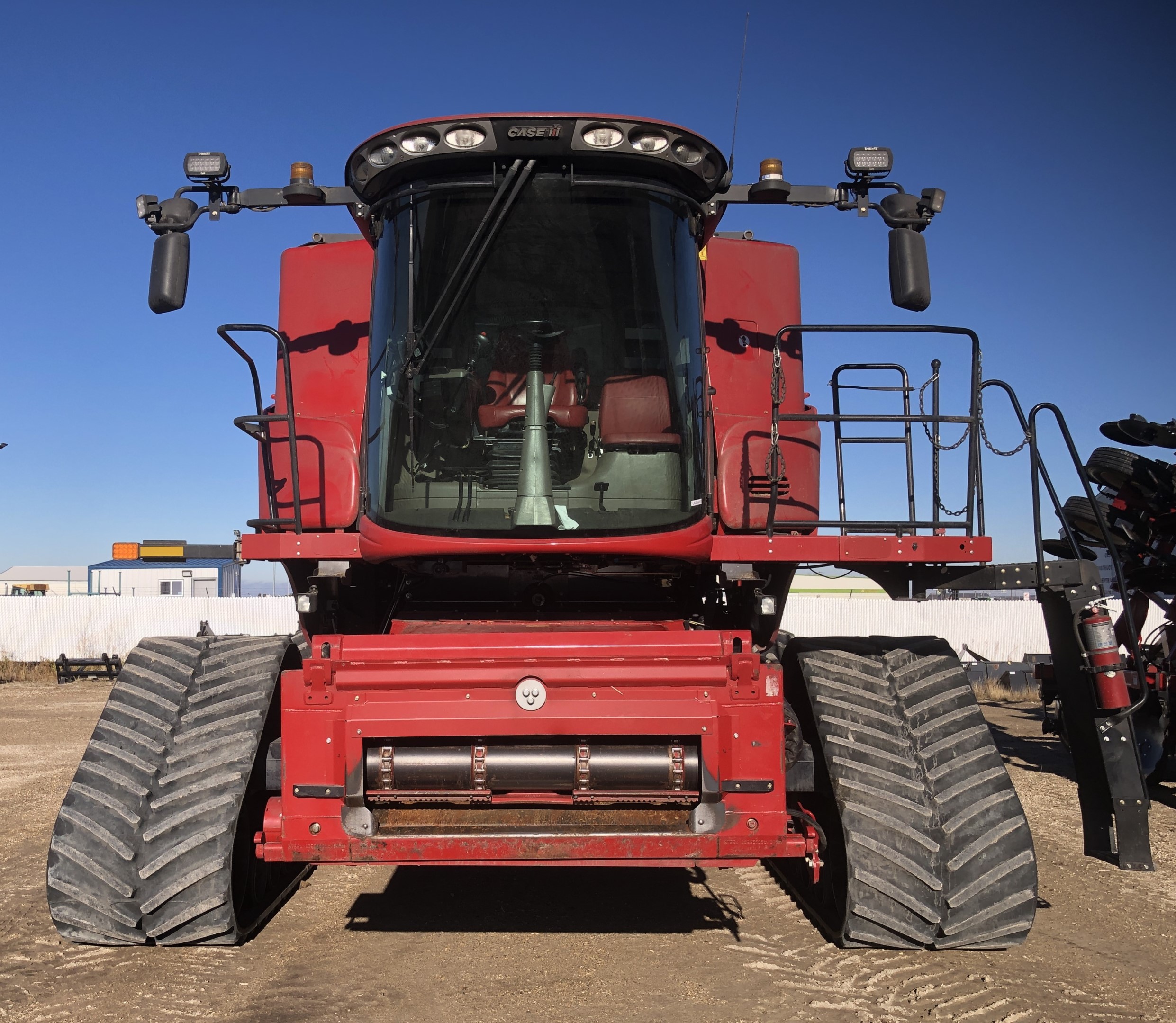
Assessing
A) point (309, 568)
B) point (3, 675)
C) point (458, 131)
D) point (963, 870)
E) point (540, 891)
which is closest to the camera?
point (963, 870)

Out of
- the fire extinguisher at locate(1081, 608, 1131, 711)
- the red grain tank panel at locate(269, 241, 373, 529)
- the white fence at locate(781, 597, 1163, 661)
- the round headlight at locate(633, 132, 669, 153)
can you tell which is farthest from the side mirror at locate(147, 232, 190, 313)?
the white fence at locate(781, 597, 1163, 661)


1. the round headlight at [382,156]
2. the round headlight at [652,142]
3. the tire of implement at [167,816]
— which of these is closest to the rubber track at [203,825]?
the tire of implement at [167,816]

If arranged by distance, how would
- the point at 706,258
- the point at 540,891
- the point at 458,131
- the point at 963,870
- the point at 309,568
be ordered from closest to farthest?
the point at 963,870 → the point at 458,131 → the point at 309,568 → the point at 540,891 → the point at 706,258

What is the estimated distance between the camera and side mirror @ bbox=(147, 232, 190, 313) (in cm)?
505

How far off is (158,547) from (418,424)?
2.54m

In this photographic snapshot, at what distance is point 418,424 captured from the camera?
4.66 metres

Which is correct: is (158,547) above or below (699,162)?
below

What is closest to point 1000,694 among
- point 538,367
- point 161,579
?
point 538,367

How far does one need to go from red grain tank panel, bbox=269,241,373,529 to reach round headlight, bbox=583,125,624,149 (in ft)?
6.04

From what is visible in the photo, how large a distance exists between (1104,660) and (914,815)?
1126 millimetres

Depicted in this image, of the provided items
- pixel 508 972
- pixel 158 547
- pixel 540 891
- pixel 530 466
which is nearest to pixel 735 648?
pixel 530 466

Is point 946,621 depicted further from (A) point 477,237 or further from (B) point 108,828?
(B) point 108,828

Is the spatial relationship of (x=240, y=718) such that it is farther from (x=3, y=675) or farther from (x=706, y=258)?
(x=3, y=675)

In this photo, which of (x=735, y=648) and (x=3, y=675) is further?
(x=3, y=675)
